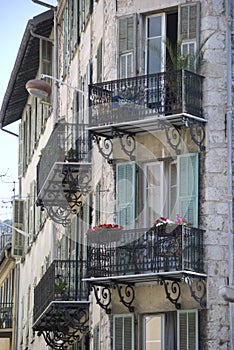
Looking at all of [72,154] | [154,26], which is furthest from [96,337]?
[154,26]

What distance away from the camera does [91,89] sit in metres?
31.1

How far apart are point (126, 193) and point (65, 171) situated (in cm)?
360

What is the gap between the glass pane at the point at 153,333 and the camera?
30.0 m

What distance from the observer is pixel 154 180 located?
30.8 meters

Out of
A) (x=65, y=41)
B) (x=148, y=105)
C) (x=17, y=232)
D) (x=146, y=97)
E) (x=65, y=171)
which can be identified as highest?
(x=65, y=41)

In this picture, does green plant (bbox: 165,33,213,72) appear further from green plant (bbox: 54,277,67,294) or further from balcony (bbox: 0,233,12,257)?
balcony (bbox: 0,233,12,257)

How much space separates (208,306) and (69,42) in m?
13.3

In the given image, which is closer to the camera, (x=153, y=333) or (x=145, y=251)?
(x=145, y=251)

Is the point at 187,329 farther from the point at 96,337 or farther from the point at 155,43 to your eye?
the point at 155,43

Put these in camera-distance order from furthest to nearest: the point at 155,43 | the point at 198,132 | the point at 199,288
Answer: the point at 155,43 < the point at 198,132 < the point at 199,288

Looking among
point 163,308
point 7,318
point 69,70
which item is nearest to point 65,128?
point 69,70

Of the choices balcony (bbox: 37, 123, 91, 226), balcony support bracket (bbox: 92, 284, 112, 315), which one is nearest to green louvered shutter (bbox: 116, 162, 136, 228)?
balcony support bracket (bbox: 92, 284, 112, 315)

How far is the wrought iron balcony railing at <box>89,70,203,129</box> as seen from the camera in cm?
2967

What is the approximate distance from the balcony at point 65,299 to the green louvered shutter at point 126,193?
2926 millimetres
